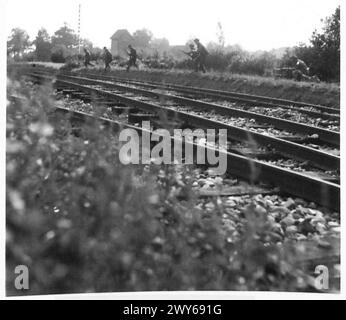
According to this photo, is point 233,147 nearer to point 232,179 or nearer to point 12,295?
point 232,179

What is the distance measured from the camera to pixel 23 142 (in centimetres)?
285

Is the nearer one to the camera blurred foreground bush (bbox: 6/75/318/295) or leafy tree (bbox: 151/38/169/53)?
blurred foreground bush (bbox: 6/75/318/295)

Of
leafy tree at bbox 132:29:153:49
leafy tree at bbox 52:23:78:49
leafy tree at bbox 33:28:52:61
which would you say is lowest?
leafy tree at bbox 33:28:52:61

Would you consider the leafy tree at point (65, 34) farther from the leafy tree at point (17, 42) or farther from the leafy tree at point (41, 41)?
the leafy tree at point (17, 42)

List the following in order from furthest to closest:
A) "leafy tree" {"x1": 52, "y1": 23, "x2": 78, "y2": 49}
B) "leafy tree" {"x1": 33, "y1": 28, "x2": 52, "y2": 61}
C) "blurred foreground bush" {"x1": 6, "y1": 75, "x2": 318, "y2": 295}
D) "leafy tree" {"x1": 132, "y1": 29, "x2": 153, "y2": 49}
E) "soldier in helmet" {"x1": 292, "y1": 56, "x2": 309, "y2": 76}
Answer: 1. "soldier in helmet" {"x1": 292, "y1": 56, "x2": 309, "y2": 76}
2. "leafy tree" {"x1": 132, "y1": 29, "x2": 153, "y2": 49}
3. "leafy tree" {"x1": 52, "y1": 23, "x2": 78, "y2": 49}
4. "leafy tree" {"x1": 33, "y1": 28, "x2": 52, "y2": 61}
5. "blurred foreground bush" {"x1": 6, "y1": 75, "x2": 318, "y2": 295}

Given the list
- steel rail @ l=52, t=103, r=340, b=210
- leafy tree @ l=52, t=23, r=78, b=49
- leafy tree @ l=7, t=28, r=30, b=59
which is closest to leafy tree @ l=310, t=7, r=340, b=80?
leafy tree @ l=52, t=23, r=78, b=49

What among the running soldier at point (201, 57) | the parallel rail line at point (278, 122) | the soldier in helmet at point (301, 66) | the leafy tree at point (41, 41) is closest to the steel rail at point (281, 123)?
the parallel rail line at point (278, 122)

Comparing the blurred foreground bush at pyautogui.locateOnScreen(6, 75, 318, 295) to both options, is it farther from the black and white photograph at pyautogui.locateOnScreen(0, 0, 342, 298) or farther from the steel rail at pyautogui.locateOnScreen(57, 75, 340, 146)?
the steel rail at pyautogui.locateOnScreen(57, 75, 340, 146)

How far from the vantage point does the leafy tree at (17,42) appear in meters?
3.44

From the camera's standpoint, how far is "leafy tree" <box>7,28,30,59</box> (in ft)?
11.3

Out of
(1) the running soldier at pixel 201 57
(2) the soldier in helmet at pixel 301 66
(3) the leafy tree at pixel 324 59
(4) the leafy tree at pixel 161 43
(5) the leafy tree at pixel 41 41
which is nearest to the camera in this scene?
(5) the leafy tree at pixel 41 41

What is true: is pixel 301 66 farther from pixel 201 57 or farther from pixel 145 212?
pixel 145 212
